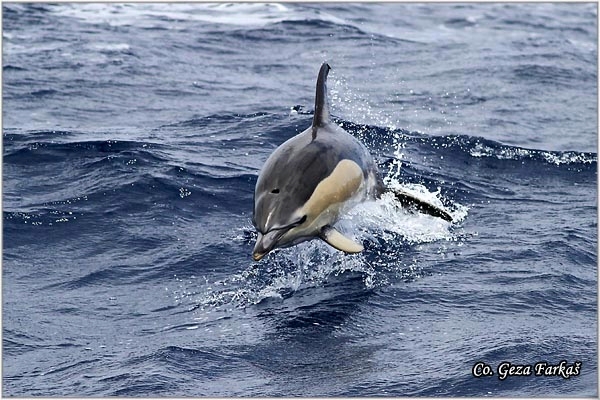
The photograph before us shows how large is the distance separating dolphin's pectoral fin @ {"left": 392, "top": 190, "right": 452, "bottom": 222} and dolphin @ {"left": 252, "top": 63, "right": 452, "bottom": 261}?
0.87 metres

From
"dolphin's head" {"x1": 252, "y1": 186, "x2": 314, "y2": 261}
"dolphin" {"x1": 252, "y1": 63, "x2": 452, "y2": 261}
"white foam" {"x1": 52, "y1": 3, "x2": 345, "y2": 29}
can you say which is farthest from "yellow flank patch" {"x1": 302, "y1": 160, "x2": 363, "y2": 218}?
"white foam" {"x1": 52, "y1": 3, "x2": 345, "y2": 29}

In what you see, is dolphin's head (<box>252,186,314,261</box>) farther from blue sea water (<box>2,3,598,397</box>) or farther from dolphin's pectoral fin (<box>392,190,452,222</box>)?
dolphin's pectoral fin (<box>392,190,452,222</box>)

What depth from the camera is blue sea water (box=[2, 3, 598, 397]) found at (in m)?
8.63

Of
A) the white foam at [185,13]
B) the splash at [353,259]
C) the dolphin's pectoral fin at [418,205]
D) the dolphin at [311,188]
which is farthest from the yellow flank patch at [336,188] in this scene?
the white foam at [185,13]

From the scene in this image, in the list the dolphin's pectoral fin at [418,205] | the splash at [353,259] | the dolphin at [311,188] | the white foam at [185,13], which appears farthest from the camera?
the white foam at [185,13]

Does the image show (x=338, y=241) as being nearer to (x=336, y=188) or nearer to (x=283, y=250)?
(x=336, y=188)

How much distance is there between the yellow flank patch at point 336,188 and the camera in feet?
30.0

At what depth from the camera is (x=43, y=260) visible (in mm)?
11406

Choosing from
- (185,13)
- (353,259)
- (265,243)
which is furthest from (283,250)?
(185,13)

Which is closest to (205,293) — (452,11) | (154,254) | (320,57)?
(154,254)

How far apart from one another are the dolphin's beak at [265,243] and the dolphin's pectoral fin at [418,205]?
281 cm

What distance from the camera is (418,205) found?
36.9ft

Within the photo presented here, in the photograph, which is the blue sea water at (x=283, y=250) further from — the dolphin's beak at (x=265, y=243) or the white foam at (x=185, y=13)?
the white foam at (x=185, y=13)

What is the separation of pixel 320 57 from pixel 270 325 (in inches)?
636
